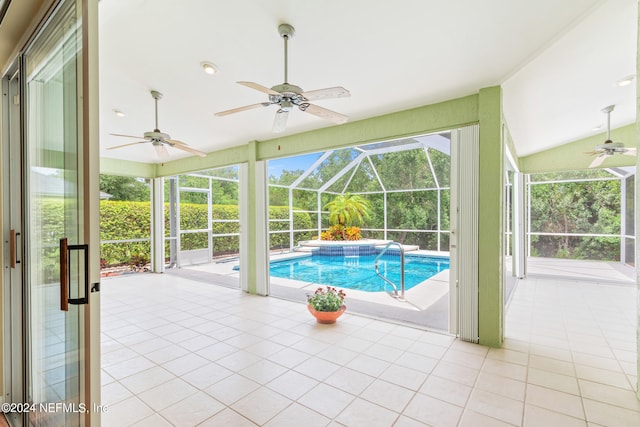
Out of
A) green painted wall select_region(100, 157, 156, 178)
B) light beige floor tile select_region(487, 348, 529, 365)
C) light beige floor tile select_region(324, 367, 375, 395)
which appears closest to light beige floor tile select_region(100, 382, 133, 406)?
light beige floor tile select_region(324, 367, 375, 395)

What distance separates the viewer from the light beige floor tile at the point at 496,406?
207cm

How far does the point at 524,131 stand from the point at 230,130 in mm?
4910

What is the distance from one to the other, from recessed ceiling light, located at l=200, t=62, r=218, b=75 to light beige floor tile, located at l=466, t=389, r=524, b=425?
12.0 feet

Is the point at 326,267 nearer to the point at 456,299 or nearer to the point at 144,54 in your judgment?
the point at 456,299

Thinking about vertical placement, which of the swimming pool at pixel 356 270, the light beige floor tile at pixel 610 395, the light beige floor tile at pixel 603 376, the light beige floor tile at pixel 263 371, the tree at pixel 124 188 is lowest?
the swimming pool at pixel 356 270

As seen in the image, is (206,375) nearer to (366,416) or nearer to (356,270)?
(366,416)

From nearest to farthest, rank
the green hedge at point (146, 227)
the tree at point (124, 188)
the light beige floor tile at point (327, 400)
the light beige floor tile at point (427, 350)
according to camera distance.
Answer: the light beige floor tile at point (327, 400)
the light beige floor tile at point (427, 350)
the green hedge at point (146, 227)
the tree at point (124, 188)

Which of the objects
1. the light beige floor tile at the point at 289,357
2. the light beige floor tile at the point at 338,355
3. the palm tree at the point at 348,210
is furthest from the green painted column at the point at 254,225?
the palm tree at the point at 348,210

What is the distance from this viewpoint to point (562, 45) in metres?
2.62

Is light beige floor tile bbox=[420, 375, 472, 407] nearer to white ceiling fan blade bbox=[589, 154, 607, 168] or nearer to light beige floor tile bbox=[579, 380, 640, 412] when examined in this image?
light beige floor tile bbox=[579, 380, 640, 412]

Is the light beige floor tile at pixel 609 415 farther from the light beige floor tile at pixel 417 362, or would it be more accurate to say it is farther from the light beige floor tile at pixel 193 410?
the light beige floor tile at pixel 193 410

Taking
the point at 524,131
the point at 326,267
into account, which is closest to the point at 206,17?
the point at 524,131

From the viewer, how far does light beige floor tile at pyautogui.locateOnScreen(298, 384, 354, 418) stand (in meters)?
2.15

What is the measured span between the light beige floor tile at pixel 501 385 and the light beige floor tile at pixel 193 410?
6.87ft
